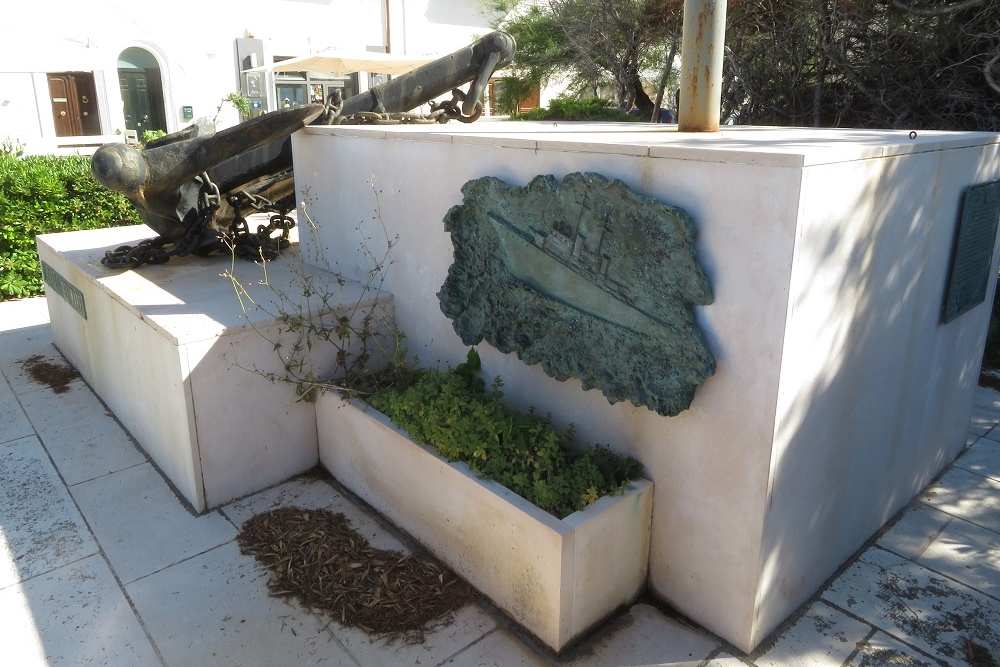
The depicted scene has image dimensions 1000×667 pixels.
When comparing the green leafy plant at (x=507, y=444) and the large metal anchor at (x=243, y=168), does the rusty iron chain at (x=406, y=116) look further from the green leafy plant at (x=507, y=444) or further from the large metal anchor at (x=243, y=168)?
the green leafy plant at (x=507, y=444)

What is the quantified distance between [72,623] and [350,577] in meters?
1.14

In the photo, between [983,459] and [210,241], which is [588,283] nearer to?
[983,459]

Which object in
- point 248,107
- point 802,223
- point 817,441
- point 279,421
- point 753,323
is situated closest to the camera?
point 802,223

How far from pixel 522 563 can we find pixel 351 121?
3474mm

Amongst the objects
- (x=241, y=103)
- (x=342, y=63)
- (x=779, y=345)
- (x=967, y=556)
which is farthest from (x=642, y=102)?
(x=779, y=345)

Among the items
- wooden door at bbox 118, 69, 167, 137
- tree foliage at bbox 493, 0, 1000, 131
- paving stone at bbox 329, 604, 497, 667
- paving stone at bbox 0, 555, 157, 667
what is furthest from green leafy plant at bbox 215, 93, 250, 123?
paving stone at bbox 329, 604, 497, 667

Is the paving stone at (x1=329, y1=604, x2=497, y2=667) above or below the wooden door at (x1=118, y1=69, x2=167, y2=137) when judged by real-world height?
below

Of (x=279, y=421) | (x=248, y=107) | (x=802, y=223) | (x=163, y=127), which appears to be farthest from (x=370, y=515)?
(x=163, y=127)

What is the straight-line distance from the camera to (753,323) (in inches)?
99.0

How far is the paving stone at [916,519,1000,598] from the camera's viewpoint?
10.6 feet

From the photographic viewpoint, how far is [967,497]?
3.92 metres

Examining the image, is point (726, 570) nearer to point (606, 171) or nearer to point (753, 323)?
point (753, 323)

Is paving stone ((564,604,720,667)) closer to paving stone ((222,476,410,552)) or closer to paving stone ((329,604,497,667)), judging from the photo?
paving stone ((329,604,497,667))

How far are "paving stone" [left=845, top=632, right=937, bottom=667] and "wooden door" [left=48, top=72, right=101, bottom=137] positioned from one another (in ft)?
55.6
